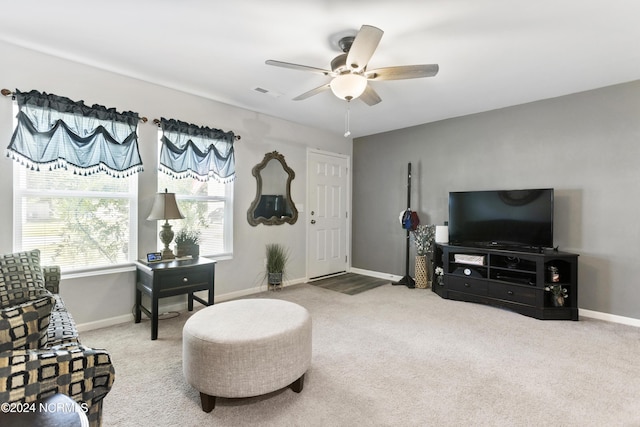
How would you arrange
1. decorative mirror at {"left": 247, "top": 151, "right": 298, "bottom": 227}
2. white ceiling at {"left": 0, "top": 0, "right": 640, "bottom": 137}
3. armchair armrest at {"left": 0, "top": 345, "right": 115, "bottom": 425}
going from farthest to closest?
decorative mirror at {"left": 247, "top": 151, "right": 298, "bottom": 227} < white ceiling at {"left": 0, "top": 0, "right": 640, "bottom": 137} < armchair armrest at {"left": 0, "top": 345, "right": 115, "bottom": 425}

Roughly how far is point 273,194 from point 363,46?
2.72 m

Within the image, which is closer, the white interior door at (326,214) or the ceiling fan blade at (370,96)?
the ceiling fan blade at (370,96)

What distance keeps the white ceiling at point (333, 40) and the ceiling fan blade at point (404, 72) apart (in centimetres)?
28

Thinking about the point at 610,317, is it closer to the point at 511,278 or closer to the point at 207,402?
the point at 511,278

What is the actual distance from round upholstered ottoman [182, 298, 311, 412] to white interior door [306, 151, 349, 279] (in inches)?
119

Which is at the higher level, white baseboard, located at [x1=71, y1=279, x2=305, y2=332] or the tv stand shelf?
the tv stand shelf

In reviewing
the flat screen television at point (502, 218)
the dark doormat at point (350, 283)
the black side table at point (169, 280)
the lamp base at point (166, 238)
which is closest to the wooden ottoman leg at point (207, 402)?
the black side table at point (169, 280)

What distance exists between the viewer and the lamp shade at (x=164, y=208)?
2.98 m

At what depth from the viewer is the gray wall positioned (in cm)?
319

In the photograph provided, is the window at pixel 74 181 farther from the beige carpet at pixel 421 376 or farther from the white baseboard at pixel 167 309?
the beige carpet at pixel 421 376

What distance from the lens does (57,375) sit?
1014 millimetres

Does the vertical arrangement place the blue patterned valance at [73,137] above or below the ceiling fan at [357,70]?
below

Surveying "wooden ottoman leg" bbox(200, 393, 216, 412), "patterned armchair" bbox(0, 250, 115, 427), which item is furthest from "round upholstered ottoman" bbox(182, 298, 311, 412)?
"patterned armchair" bbox(0, 250, 115, 427)

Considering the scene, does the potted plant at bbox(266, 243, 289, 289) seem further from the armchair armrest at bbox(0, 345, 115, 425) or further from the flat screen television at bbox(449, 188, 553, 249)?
the armchair armrest at bbox(0, 345, 115, 425)
